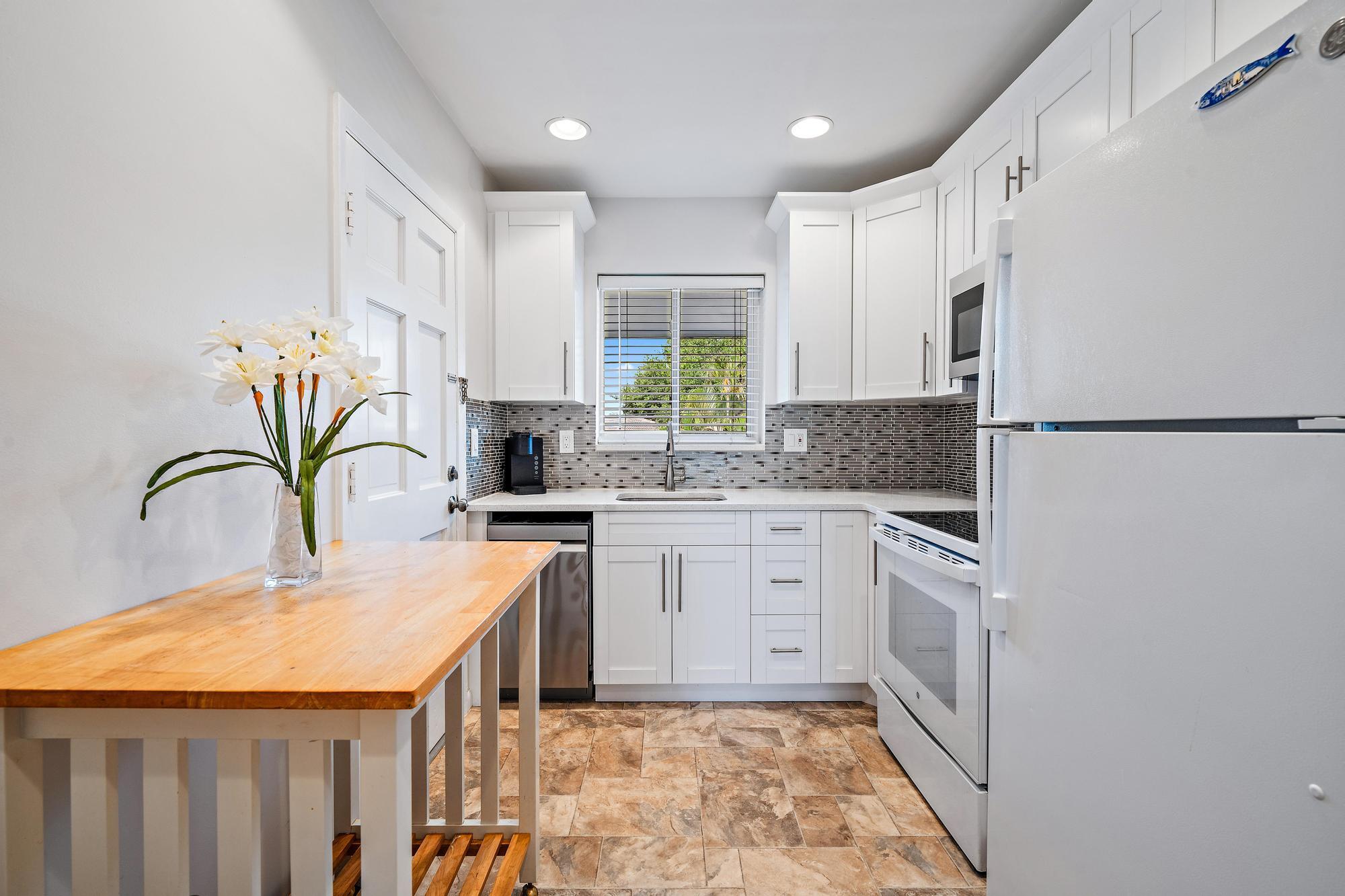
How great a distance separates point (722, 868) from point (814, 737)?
0.83m

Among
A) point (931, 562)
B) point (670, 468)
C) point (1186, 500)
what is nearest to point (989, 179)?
point (931, 562)

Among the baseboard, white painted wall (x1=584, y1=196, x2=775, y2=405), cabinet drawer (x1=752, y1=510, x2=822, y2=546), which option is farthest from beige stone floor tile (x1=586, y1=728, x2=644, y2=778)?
white painted wall (x1=584, y1=196, x2=775, y2=405)

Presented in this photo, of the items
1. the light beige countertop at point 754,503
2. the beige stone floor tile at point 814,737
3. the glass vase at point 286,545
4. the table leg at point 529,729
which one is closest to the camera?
the glass vase at point 286,545

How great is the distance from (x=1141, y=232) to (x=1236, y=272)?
0.62ft

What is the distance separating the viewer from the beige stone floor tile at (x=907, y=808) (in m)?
1.74

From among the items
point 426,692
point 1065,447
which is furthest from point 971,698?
point 426,692

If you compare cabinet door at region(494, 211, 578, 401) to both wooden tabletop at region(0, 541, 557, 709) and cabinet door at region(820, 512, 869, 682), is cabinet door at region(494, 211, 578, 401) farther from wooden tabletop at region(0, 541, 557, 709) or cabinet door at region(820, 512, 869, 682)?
wooden tabletop at region(0, 541, 557, 709)

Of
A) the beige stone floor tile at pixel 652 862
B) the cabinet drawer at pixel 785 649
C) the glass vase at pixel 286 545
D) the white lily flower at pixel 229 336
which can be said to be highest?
the white lily flower at pixel 229 336

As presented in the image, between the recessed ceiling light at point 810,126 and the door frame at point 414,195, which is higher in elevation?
the recessed ceiling light at point 810,126

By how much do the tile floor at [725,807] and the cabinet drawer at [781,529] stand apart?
0.74 metres

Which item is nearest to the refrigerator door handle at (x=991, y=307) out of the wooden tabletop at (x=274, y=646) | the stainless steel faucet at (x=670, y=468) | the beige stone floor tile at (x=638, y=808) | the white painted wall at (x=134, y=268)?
the wooden tabletop at (x=274, y=646)

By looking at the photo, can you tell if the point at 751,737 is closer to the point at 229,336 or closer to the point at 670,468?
the point at 670,468

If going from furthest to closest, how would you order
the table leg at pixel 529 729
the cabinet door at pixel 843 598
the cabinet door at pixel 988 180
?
the cabinet door at pixel 843 598 → the cabinet door at pixel 988 180 → the table leg at pixel 529 729

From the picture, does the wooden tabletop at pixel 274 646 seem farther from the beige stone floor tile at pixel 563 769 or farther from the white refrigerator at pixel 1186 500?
the beige stone floor tile at pixel 563 769
